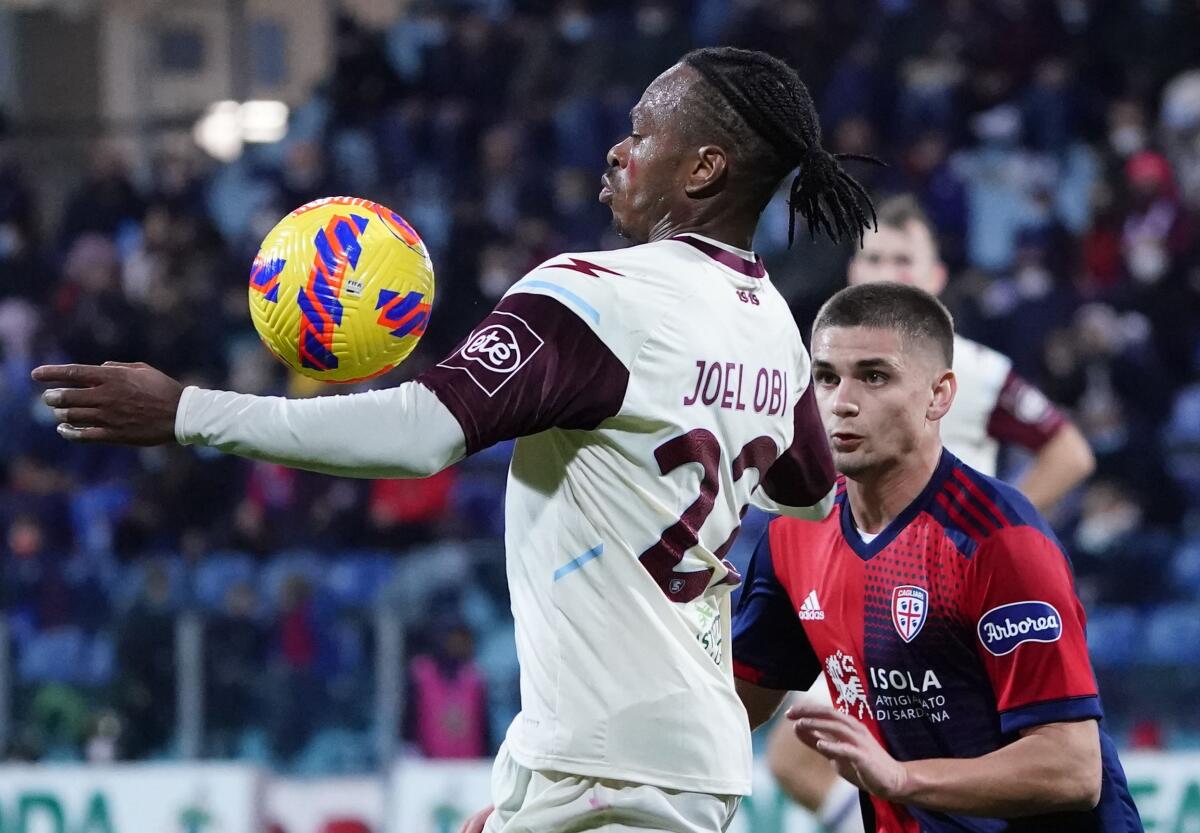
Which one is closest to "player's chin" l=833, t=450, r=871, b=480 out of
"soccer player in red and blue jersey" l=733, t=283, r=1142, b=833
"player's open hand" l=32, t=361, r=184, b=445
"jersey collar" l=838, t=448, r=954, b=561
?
"soccer player in red and blue jersey" l=733, t=283, r=1142, b=833

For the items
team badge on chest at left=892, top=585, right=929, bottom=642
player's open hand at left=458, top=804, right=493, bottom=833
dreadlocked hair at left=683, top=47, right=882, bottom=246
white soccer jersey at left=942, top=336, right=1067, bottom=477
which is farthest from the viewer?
white soccer jersey at left=942, top=336, right=1067, bottom=477

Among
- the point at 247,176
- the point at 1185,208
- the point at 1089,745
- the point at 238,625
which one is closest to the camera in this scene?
the point at 1089,745

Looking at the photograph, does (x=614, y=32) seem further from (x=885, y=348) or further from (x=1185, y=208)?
(x=885, y=348)

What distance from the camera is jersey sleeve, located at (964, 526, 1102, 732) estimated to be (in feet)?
10.4

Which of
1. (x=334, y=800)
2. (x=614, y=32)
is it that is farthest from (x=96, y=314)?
(x=334, y=800)

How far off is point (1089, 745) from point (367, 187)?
1141 cm

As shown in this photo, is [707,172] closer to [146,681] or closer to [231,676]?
[231,676]

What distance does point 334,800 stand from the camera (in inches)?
304

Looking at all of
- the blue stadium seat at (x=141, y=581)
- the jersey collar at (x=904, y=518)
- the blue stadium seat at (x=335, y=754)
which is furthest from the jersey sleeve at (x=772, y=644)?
the blue stadium seat at (x=141, y=581)

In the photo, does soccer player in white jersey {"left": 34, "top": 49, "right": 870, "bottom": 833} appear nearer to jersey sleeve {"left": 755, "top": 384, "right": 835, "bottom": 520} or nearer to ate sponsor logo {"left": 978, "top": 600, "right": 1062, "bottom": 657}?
jersey sleeve {"left": 755, "top": 384, "right": 835, "bottom": 520}

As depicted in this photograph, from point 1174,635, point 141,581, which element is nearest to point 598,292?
point 1174,635

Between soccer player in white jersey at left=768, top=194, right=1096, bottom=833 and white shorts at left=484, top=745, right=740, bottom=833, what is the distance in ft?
8.12

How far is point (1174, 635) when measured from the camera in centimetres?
756

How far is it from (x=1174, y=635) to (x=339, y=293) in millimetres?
5539
